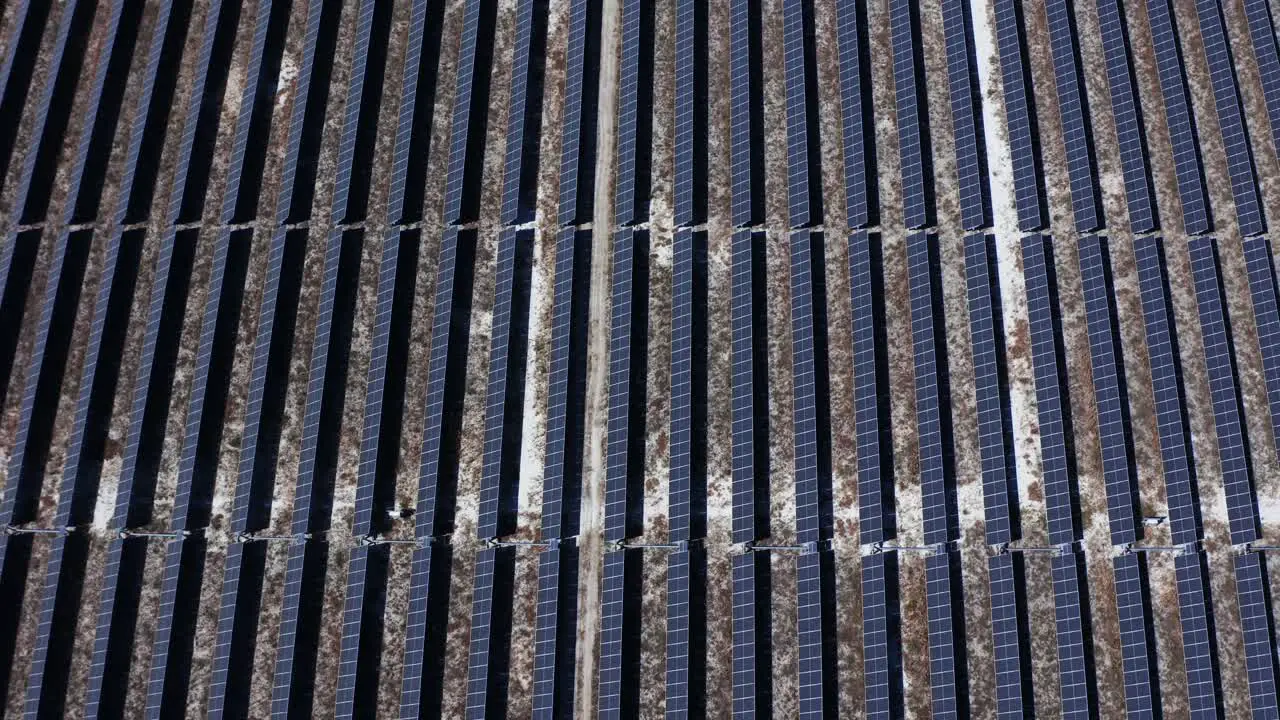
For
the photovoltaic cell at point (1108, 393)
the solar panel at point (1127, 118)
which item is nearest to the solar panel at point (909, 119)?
the photovoltaic cell at point (1108, 393)

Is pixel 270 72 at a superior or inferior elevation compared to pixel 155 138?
superior

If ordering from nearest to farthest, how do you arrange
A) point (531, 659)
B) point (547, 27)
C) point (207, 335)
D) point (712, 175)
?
point (531, 659) → point (207, 335) → point (712, 175) → point (547, 27)

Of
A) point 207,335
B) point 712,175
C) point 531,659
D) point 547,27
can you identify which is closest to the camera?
point 531,659

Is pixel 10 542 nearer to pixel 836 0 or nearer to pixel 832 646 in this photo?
pixel 832 646

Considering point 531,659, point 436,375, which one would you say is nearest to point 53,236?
point 436,375

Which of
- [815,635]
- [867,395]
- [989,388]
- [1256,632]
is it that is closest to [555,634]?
[815,635]

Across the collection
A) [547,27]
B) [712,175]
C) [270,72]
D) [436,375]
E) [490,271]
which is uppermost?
[547,27]

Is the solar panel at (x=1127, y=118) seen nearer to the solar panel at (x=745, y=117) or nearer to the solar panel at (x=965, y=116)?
the solar panel at (x=965, y=116)
